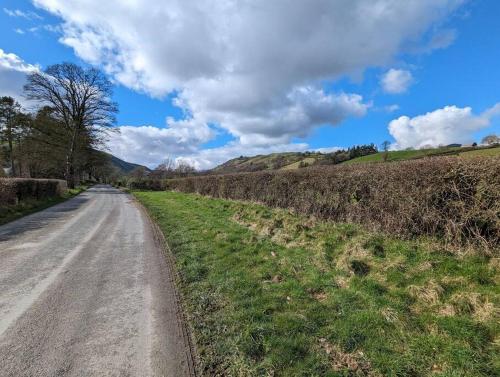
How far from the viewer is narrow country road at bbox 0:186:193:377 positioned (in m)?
3.31

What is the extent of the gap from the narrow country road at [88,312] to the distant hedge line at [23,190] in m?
8.21

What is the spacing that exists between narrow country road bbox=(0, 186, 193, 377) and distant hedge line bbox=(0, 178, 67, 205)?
8206 mm

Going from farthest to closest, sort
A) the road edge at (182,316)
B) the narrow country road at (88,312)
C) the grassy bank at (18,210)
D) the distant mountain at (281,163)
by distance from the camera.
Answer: the distant mountain at (281,163) → the grassy bank at (18,210) → the road edge at (182,316) → the narrow country road at (88,312)

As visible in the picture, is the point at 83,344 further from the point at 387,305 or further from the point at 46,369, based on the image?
the point at 387,305

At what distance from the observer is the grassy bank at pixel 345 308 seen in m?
3.34

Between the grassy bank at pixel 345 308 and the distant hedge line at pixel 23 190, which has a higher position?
the distant hedge line at pixel 23 190

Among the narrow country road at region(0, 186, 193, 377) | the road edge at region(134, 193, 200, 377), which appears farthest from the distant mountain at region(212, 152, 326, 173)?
the narrow country road at region(0, 186, 193, 377)

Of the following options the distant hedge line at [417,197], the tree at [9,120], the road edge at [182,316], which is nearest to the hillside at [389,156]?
the distant hedge line at [417,197]

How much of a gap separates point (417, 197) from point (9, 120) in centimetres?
5127

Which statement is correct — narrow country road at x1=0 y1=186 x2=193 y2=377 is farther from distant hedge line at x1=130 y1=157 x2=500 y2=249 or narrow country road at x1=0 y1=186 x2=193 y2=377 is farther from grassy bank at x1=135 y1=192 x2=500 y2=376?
distant hedge line at x1=130 y1=157 x2=500 y2=249

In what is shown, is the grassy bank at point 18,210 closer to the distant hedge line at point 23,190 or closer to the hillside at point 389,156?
the distant hedge line at point 23,190

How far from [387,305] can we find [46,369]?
4267 millimetres

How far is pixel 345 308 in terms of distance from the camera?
4.51 metres

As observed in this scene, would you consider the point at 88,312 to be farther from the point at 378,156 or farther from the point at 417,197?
the point at 378,156
